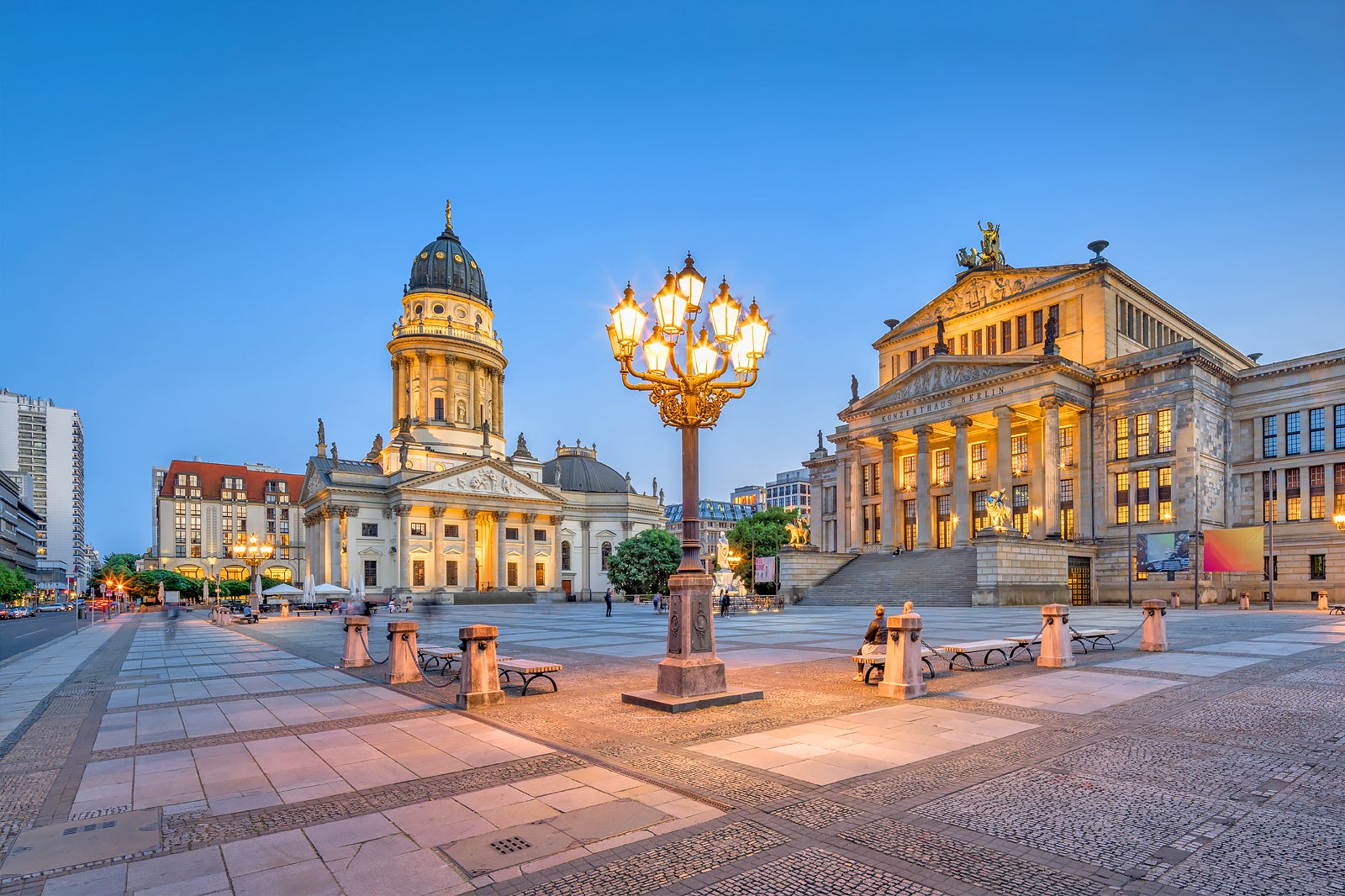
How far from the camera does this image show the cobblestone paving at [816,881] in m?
5.00

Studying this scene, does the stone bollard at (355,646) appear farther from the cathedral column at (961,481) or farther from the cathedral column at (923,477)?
the cathedral column at (923,477)

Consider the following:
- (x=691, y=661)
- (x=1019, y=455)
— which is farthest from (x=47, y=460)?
(x=691, y=661)

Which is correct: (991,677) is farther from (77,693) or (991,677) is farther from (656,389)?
(77,693)

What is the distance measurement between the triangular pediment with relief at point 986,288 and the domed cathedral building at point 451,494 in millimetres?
42670

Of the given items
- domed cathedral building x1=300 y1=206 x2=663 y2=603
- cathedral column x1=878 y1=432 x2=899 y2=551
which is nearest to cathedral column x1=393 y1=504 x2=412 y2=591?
domed cathedral building x1=300 y1=206 x2=663 y2=603

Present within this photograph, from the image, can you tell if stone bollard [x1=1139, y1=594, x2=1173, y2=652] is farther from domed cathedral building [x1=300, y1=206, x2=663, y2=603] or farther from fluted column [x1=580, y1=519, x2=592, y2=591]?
fluted column [x1=580, y1=519, x2=592, y2=591]

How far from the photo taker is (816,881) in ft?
17.0

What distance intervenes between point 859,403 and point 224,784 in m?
59.5

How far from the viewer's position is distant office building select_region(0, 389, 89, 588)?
16125 cm

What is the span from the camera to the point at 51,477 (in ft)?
562

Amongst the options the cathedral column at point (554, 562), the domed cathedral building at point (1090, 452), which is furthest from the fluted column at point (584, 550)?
the domed cathedral building at point (1090, 452)

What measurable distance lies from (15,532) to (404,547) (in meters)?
71.7

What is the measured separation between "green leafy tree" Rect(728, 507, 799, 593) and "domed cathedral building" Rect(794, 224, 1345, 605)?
25.2 m

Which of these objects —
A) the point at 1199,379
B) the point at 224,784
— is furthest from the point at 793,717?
the point at 1199,379
